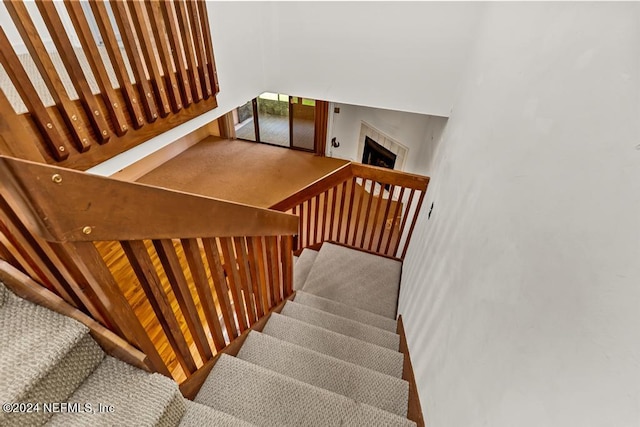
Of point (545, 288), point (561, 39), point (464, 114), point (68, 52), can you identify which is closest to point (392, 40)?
point (464, 114)

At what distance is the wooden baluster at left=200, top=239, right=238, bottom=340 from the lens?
3.78 feet

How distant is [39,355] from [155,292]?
11.2 inches

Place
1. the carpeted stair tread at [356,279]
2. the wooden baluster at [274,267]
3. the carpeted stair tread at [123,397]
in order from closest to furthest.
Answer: the carpeted stair tread at [123,397] → the wooden baluster at [274,267] → the carpeted stair tread at [356,279]

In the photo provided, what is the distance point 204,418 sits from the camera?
1.04 m

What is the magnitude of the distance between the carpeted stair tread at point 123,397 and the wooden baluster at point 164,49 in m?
1.75

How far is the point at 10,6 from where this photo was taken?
118 cm

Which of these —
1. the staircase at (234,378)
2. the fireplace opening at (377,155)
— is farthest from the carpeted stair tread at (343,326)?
the fireplace opening at (377,155)

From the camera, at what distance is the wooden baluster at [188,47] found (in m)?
1.97

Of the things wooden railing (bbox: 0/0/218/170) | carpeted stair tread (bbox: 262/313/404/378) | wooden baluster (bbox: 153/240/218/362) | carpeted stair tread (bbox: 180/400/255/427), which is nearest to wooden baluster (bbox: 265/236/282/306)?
carpeted stair tread (bbox: 262/313/404/378)

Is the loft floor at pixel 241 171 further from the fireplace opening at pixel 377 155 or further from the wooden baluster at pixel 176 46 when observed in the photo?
the wooden baluster at pixel 176 46

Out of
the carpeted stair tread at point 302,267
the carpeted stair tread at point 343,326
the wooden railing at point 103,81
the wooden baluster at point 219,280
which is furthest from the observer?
the carpeted stair tread at point 302,267

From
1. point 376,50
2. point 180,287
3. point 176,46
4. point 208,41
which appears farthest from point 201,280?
point 376,50

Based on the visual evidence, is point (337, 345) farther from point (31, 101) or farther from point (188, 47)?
→ point (188, 47)

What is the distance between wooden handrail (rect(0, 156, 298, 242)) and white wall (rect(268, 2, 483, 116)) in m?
2.35
